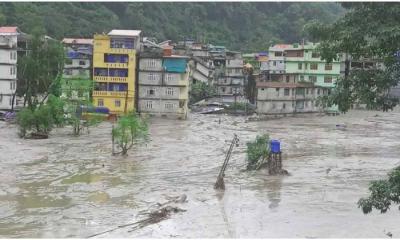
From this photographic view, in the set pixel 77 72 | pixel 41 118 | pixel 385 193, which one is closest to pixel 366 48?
pixel 385 193

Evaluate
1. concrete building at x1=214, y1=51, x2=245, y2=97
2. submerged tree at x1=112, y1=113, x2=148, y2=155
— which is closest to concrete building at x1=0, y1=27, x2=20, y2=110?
submerged tree at x1=112, y1=113, x2=148, y2=155

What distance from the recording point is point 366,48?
729cm

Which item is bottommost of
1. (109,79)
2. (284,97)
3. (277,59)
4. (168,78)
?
(284,97)

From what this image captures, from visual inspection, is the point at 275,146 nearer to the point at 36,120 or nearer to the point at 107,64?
the point at 36,120

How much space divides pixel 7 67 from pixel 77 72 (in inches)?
335

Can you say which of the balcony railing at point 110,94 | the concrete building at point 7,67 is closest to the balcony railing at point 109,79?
the balcony railing at point 110,94

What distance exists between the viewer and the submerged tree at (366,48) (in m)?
7.15

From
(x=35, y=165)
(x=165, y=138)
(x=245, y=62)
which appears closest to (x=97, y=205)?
(x=35, y=165)

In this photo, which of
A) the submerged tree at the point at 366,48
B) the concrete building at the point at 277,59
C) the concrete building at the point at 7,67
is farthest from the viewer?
the concrete building at the point at 277,59

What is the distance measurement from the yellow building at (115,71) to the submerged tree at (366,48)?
4367 centimetres

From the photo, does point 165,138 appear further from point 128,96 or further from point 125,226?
point 125,226

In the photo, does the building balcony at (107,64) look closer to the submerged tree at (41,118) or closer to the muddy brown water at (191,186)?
the muddy brown water at (191,186)

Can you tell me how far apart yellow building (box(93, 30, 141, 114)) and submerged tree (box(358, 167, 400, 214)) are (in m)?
44.1

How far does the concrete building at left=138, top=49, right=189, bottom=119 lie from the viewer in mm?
51938
